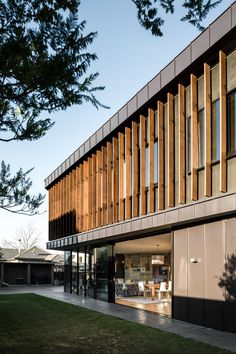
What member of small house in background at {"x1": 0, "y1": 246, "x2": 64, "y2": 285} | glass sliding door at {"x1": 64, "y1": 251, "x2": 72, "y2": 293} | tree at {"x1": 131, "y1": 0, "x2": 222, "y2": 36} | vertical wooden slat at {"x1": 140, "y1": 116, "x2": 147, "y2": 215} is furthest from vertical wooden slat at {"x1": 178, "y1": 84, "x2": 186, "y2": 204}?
small house in background at {"x1": 0, "y1": 246, "x2": 64, "y2": 285}

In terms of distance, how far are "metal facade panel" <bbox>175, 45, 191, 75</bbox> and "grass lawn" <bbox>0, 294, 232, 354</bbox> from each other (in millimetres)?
8177

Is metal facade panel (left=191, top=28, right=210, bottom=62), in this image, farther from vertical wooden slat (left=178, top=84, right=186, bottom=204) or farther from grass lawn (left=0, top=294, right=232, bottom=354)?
grass lawn (left=0, top=294, right=232, bottom=354)

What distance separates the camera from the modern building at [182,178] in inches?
505

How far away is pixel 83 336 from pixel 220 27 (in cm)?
933

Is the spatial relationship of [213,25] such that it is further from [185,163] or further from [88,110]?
[88,110]

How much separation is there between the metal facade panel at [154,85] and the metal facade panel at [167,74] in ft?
0.96

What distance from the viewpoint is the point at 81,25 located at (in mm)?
3670

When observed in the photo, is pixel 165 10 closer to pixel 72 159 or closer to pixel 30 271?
pixel 72 159

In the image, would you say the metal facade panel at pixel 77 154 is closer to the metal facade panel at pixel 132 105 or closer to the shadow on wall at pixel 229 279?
the metal facade panel at pixel 132 105

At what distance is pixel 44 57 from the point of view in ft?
13.3

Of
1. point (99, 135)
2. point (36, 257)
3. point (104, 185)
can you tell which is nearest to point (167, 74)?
point (99, 135)

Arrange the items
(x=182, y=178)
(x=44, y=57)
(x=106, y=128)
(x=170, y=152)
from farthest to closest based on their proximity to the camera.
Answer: (x=106, y=128)
(x=170, y=152)
(x=182, y=178)
(x=44, y=57)

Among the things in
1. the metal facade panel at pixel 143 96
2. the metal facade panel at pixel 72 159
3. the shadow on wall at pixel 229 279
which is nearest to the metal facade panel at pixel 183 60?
the metal facade panel at pixel 143 96

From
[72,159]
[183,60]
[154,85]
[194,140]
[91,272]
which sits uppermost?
[183,60]
